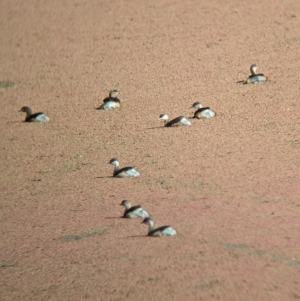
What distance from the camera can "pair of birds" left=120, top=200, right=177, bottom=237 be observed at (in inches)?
471

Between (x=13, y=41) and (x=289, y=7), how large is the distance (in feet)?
20.9

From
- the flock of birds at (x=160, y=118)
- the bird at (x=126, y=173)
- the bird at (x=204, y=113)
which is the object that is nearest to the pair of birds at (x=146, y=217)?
the flock of birds at (x=160, y=118)

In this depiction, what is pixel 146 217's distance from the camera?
41.0ft

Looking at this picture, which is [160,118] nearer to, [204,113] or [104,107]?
[204,113]

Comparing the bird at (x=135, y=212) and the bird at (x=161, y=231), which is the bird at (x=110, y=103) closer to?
the bird at (x=135, y=212)

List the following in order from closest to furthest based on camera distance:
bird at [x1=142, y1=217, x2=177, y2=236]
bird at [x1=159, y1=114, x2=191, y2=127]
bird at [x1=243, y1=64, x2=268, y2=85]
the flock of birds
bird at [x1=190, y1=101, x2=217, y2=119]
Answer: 1. bird at [x1=142, y1=217, x2=177, y2=236]
2. the flock of birds
3. bird at [x1=159, y1=114, x2=191, y2=127]
4. bird at [x1=190, y1=101, x2=217, y2=119]
5. bird at [x1=243, y1=64, x2=268, y2=85]

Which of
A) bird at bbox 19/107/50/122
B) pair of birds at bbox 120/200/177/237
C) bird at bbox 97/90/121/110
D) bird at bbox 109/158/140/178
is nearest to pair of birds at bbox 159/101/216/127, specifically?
bird at bbox 97/90/121/110

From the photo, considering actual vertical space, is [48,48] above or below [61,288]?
above

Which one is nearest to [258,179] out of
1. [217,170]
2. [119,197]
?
[217,170]

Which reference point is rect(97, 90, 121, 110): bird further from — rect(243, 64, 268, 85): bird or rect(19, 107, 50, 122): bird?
rect(243, 64, 268, 85): bird

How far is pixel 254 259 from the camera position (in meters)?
11.0

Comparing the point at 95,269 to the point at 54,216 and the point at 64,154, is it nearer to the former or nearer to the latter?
the point at 54,216

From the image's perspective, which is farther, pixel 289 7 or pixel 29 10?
pixel 29 10

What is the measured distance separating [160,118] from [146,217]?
5.94 m
